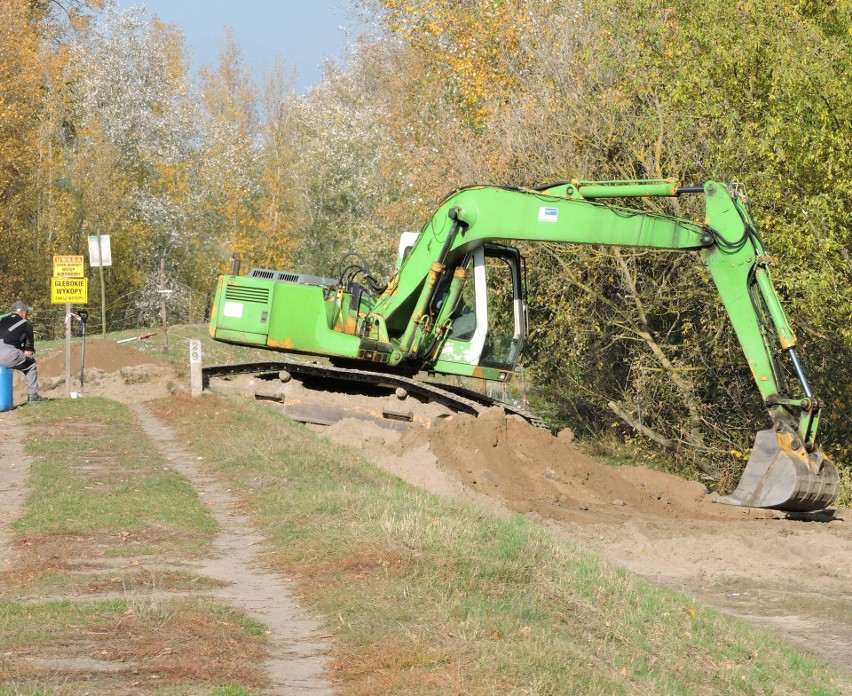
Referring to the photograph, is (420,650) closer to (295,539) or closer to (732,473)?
(295,539)

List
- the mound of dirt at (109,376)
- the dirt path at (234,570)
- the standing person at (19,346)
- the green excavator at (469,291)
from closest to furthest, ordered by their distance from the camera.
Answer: the dirt path at (234,570) → the green excavator at (469,291) → the standing person at (19,346) → the mound of dirt at (109,376)

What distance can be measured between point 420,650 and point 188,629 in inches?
59.2

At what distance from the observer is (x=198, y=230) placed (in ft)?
183

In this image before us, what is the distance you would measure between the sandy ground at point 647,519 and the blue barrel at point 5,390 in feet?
16.0

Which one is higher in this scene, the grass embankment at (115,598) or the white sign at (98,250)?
the white sign at (98,250)

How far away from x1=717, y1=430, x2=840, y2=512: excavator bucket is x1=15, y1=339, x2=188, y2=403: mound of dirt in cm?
1280

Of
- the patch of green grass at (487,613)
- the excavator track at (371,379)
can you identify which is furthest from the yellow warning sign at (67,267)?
the patch of green grass at (487,613)

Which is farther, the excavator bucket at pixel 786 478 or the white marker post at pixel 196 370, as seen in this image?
the white marker post at pixel 196 370

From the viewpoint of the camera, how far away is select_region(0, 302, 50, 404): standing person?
885 inches

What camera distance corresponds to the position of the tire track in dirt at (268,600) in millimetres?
6805

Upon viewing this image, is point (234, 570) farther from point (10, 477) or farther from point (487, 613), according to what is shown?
point (10, 477)

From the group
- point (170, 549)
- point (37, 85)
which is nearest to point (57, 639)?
point (170, 549)

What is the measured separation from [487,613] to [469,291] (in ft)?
39.2

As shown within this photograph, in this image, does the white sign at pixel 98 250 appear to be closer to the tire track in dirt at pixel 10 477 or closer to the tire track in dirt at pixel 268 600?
the tire track in dirt at pixel 10 477
